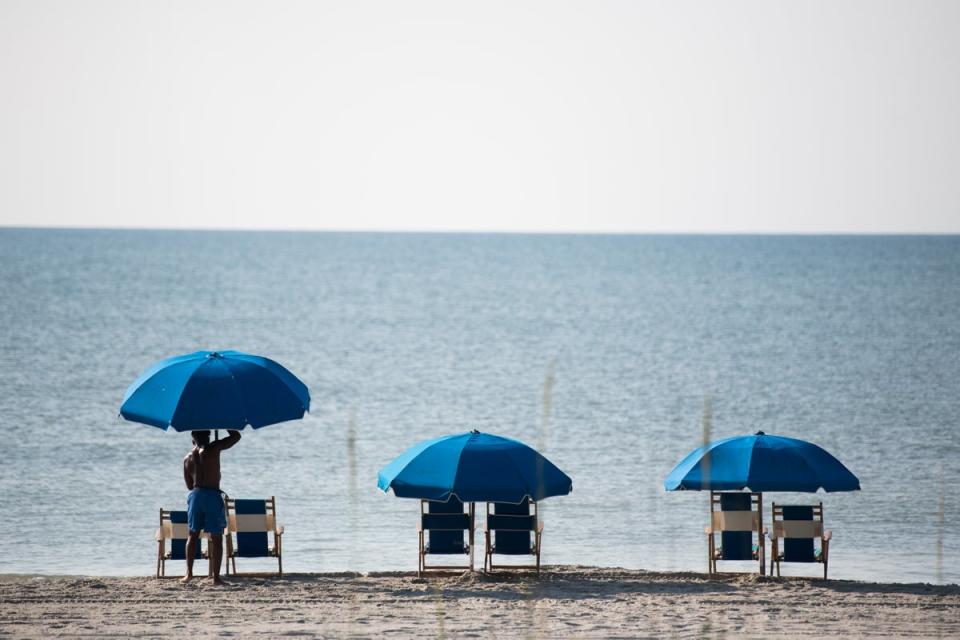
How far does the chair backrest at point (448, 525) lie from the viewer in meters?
11.2

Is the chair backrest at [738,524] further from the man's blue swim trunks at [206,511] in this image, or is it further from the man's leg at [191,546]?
the man's leg at [191,546]

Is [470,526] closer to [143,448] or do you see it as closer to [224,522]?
[224,522]

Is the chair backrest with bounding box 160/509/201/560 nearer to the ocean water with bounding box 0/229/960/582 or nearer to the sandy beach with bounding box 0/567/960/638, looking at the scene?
the sandy beach with bounding box 0/567/960/638

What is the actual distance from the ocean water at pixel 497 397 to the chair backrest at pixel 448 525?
84 centimetres

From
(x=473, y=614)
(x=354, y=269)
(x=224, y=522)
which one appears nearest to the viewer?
(x=473, y=614)

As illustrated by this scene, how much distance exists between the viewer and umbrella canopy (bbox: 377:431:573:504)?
1045 centimetres

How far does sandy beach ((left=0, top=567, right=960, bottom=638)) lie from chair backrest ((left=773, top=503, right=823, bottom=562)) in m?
0.27

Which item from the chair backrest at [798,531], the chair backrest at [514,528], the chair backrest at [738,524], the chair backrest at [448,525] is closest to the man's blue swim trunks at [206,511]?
Result: the chair backrest at [448,525]

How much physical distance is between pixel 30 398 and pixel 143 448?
885 cm

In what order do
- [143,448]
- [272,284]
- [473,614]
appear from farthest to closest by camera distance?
[272,284], [143,448], [473,614]

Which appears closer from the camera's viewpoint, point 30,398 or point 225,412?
point 225,412

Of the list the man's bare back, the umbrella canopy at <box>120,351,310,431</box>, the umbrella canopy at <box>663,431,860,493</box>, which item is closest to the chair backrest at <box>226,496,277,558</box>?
the man's bare back

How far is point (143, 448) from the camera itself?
2214 centimetres

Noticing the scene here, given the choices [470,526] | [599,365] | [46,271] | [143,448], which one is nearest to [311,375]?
[599,365]
